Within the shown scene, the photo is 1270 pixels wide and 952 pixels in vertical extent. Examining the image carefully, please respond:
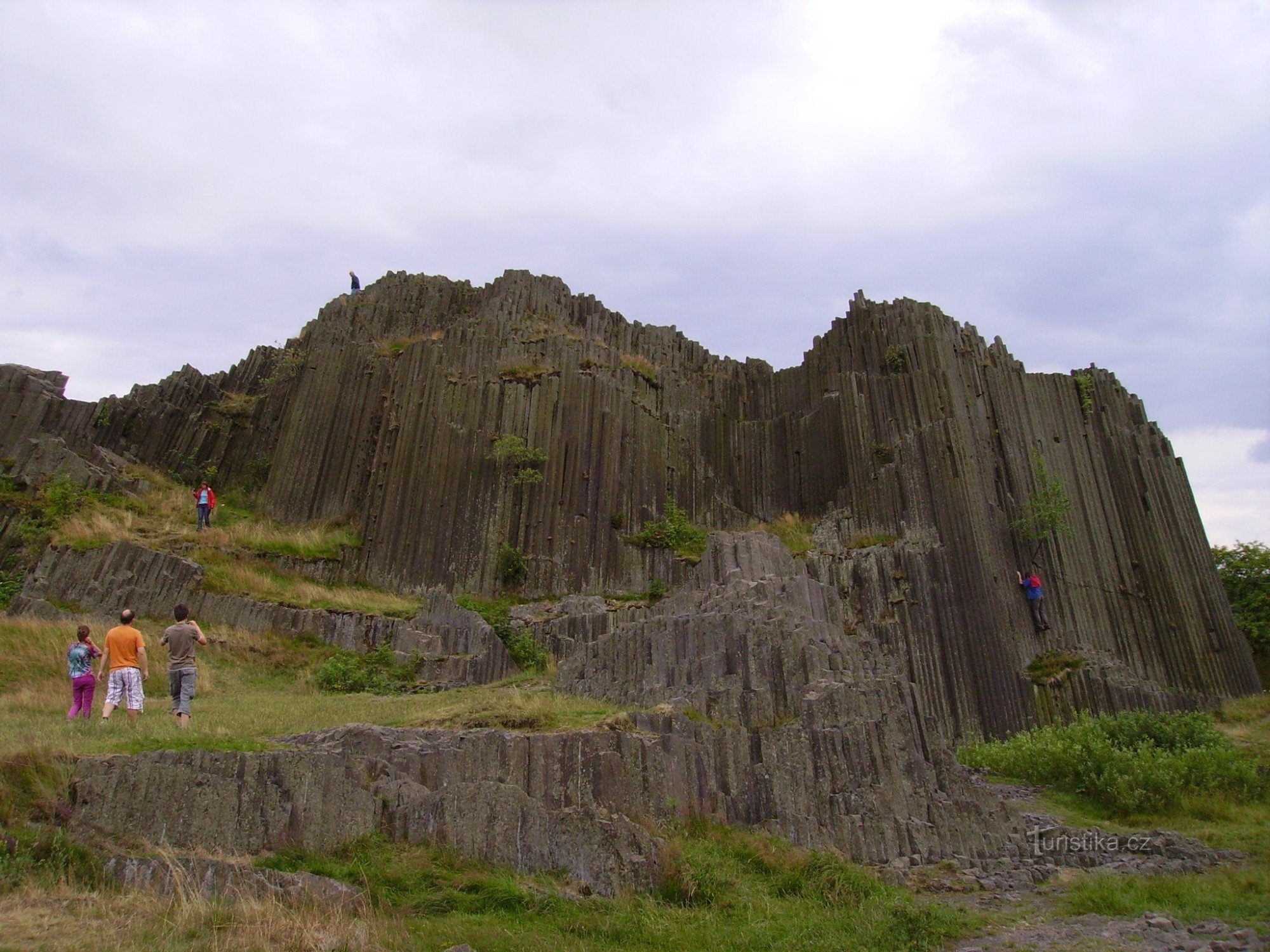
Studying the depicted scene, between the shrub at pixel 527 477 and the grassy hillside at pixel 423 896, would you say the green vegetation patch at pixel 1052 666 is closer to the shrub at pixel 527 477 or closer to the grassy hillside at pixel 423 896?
the shrub at pixel 527 477

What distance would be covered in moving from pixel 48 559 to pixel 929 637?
21706 millimetres

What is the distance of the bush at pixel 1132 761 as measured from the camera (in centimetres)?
1552

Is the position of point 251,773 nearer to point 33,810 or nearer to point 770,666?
point 33,810

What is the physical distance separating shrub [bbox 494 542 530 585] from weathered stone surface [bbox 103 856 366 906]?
17578 millimetres

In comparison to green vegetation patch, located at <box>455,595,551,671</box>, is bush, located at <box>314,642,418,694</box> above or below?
below

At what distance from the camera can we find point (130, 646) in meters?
12.1

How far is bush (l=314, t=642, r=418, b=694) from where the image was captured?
19.4 meters

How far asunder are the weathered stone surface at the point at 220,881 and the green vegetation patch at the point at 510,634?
504 inches

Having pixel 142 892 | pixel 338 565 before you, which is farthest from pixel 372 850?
pixel 338 565

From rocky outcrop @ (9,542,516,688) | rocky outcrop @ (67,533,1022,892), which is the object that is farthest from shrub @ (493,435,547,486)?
rocky outcrop @ (67,533,1022,892)

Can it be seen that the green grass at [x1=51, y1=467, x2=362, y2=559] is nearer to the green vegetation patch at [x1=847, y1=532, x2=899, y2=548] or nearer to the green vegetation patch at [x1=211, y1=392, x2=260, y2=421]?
the green vegetation patch at [x1=211, y1=392, x2=260, y2=421]

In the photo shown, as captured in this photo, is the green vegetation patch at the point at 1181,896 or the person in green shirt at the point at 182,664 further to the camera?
the person in green shirt at the point at 182,664

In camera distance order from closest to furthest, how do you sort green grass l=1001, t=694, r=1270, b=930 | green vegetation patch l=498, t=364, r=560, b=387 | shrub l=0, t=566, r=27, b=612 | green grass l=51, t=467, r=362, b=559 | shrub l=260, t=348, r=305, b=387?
1. green grass l=1001, t=694, r=1270, b=930
2. shrub l=0, t=566, r=27, b=612
3. green grass l=51, t=467, r=362, b=559
4. green vegetation patch l=498, t=364, r=560, b=387
5. shrub l=260, t=348, r=305, b=387

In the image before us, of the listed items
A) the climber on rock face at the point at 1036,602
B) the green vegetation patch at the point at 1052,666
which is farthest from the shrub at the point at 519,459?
the green vegetation patch at the point at 1052,666
